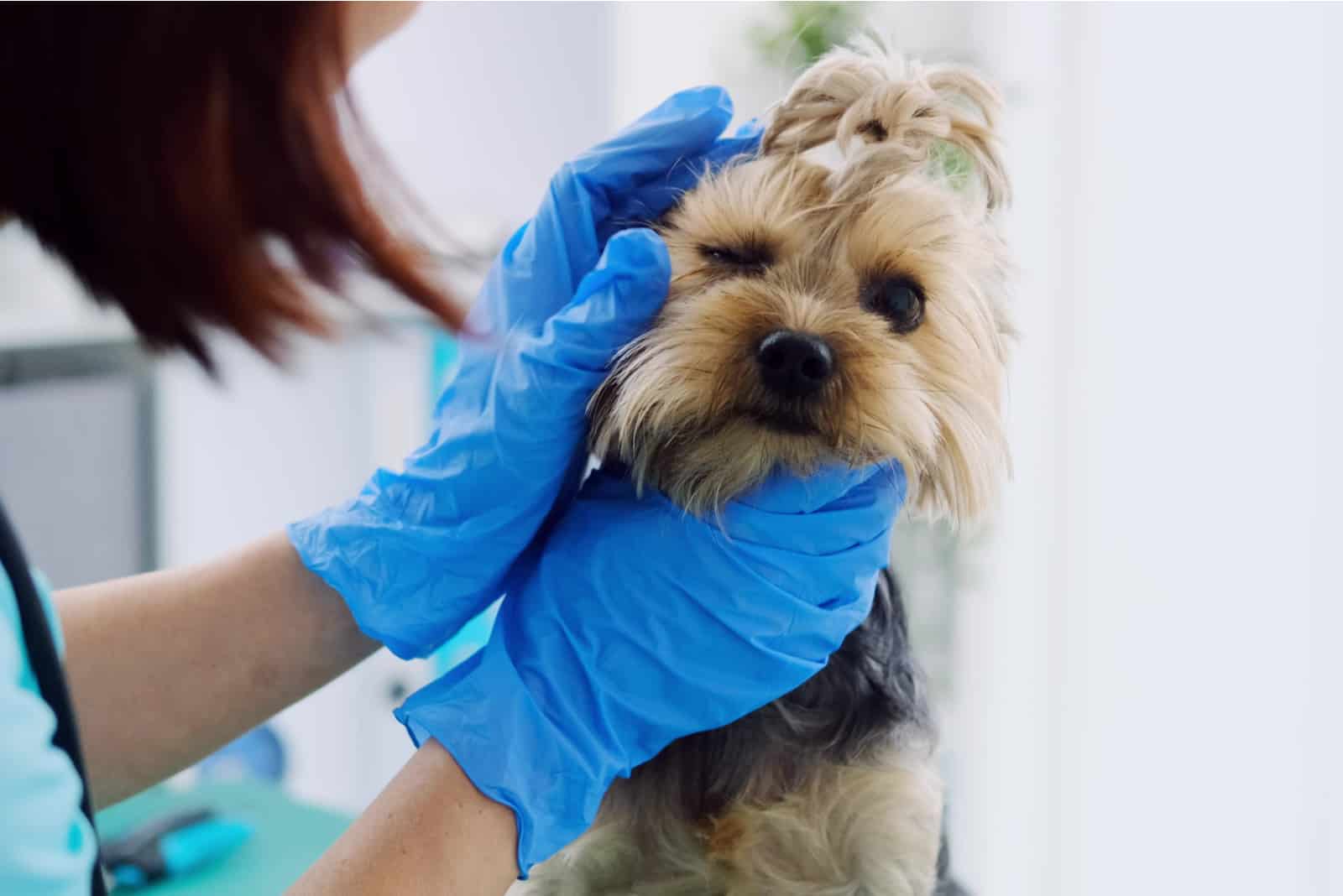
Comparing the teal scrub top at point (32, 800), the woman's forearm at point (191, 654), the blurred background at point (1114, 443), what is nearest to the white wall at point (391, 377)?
the blurred background at point (1114, 443)

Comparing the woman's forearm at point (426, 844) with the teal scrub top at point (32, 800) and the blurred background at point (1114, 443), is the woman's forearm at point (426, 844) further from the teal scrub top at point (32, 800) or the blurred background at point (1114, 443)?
the blurred background at point (1114, 443)

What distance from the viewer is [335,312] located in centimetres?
61

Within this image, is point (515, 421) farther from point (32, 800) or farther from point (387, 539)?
point (32, 800)

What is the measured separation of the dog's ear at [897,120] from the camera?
89 cm

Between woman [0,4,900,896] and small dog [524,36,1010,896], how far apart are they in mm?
49

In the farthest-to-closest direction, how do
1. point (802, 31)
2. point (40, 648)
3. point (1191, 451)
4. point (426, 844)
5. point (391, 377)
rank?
point (391, 377), point (1191, 451), point (802, 31), point (426, 844), point (40, 648)

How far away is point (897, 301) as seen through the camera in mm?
884

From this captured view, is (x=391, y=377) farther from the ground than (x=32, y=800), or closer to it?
closer to it

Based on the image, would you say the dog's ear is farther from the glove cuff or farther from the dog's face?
the glove cuff

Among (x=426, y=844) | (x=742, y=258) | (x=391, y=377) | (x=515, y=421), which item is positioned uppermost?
(x=742, y=258)

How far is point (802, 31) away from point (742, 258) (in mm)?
520

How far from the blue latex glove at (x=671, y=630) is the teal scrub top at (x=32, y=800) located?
26 centimetres

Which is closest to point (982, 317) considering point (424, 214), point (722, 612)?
point (722, 612)

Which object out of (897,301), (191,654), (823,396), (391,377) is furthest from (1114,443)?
(391,377)
